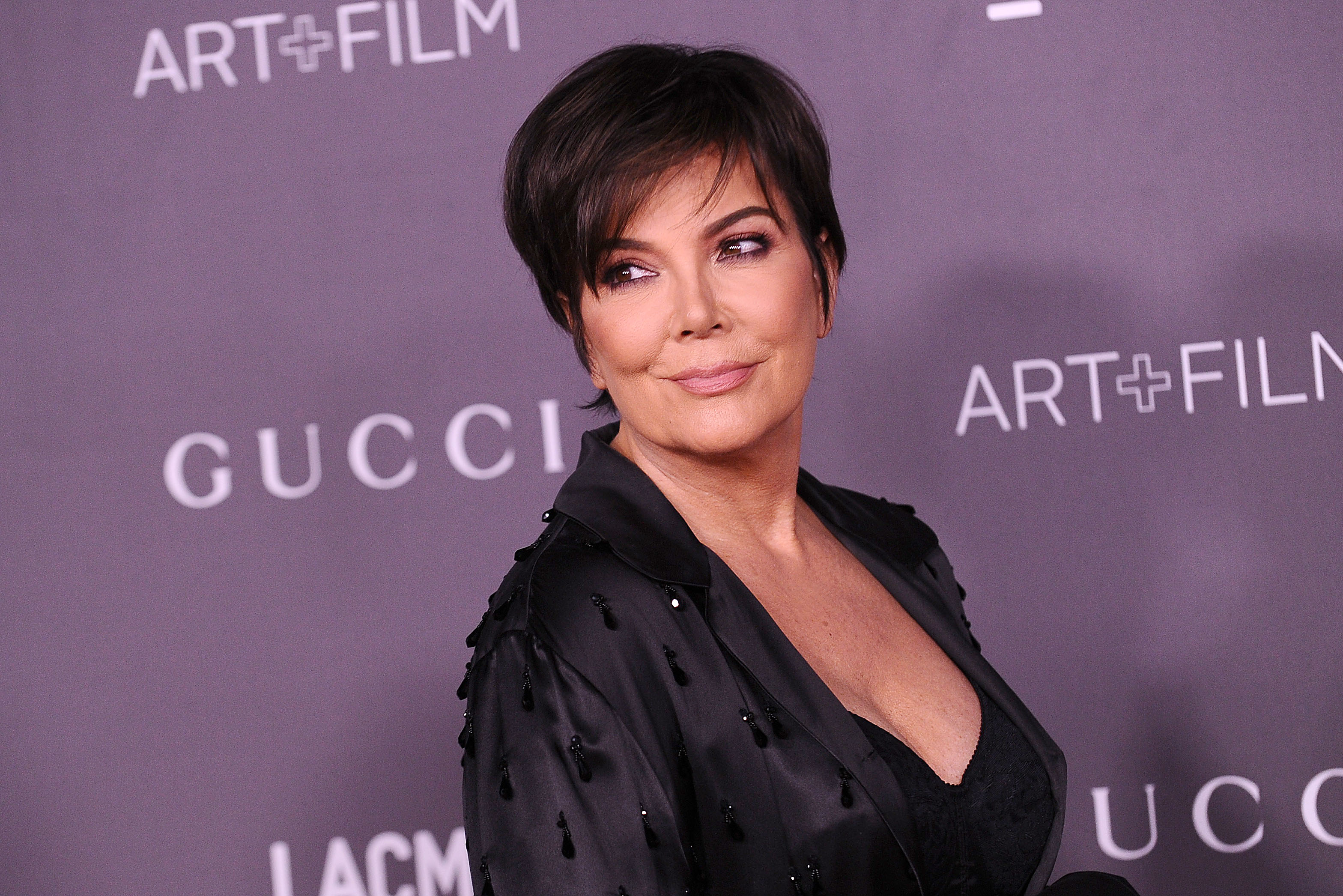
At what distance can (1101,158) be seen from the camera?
7.57 ft

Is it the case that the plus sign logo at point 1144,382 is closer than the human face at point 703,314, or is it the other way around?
the human face at point 703,314

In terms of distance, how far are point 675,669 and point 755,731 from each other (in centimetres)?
9

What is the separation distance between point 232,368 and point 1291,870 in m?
2.14

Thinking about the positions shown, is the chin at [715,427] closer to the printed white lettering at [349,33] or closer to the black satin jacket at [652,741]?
the black satin jacket at [652,741]

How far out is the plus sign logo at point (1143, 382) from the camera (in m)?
2.28

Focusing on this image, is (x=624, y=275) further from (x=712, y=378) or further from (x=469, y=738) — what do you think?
(x=469, y=738)

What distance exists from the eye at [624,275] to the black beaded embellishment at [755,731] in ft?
1.34

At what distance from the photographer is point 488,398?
234 centimetres

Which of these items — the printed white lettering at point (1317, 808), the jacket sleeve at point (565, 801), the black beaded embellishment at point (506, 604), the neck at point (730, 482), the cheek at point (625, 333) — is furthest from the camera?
the printed white lettering at point (1317, 808)

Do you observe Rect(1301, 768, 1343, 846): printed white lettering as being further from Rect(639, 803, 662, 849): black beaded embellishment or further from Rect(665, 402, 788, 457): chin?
Rect(639, 803, 662, 849): black beaded embellishment

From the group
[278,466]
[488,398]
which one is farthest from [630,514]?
[278,466]

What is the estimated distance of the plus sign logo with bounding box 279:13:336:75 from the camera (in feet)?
7.75

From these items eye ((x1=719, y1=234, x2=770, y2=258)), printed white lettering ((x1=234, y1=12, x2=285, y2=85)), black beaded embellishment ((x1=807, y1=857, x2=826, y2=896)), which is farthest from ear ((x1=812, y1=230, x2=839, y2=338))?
printed white lettering ((x1=234, y1=12, x2=285, y2=85))

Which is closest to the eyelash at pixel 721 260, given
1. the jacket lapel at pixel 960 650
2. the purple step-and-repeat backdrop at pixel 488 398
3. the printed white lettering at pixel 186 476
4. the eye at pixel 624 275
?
the eye at pixel 624 275
